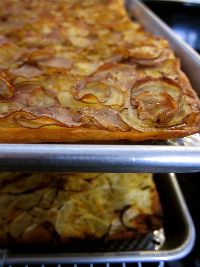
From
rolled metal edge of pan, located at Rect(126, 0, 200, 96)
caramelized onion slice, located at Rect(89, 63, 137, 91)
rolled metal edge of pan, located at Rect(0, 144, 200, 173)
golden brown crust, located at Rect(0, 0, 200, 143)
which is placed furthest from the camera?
rolled metal edge of pan, located at Rect(126, 0, 200, 96)

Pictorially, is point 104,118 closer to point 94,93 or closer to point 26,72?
point 94,93

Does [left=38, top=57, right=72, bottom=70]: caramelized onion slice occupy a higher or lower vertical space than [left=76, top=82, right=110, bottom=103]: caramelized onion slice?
lower

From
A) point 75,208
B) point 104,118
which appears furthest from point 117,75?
point 75,208

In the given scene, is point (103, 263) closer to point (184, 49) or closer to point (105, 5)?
point (184, 49)

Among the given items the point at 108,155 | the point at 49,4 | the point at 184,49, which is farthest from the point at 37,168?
the point at 49,4

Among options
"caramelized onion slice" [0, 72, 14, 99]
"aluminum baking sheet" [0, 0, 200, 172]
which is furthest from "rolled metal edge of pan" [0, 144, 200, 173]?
"caramelized onion slice" [0, 72, 14, 99]

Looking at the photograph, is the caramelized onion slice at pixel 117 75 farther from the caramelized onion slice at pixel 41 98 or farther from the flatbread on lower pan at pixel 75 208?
the flatbread on lower pan at pixel 75 208

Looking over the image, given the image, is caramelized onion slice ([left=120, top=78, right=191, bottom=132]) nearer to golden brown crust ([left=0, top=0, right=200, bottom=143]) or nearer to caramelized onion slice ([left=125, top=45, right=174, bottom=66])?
golden brown crust ([left=0, top=0, right=200, bottom=143])

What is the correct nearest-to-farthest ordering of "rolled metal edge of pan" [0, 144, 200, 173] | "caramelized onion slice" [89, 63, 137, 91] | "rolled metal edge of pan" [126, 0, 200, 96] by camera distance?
"rolled metal edge of pan" [0, 144, 200, 173] < "caramelized onion slice" [89, 63, 137, 91] < "rolled metal edge of pan" [126, 0, 200, 96]
